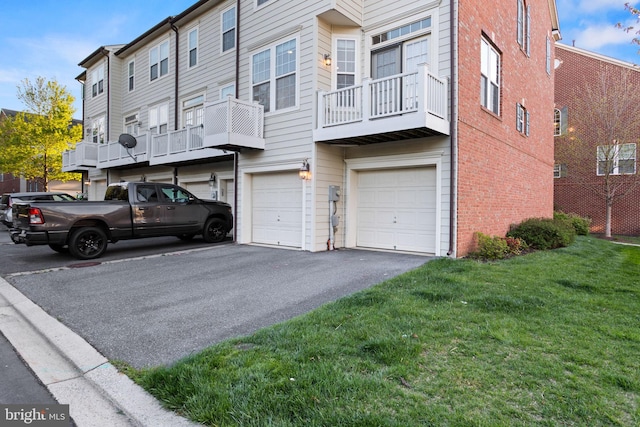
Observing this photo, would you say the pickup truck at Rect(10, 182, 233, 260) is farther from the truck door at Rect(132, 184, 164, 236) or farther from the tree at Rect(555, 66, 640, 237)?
the tree at Rect(555, 66, 640, 237)

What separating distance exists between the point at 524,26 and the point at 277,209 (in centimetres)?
1114

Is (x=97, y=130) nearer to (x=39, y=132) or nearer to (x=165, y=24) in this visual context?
(x=39, y=132)

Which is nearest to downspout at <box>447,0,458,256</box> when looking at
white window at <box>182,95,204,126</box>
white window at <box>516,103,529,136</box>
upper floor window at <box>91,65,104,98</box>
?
white window at <box>516,103,529,136</box>

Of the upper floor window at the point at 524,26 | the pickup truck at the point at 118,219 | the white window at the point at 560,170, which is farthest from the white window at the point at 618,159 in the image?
the pickup truck at the point at 118,219

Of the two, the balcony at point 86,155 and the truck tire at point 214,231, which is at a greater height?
the balcony at point 86,155

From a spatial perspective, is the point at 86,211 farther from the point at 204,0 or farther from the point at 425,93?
the point at 204,0

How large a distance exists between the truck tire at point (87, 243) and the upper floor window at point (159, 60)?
33.9 ft

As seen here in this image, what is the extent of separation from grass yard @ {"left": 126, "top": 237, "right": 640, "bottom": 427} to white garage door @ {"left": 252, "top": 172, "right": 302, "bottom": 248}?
5556 mm

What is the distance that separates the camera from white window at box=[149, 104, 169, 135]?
16294mm

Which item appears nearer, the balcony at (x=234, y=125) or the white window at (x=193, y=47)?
the balcony at (x=234, y=125)

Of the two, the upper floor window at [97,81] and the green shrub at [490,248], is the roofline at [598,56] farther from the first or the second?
the upper floor window at [97,81]

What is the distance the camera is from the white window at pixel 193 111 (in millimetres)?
14789

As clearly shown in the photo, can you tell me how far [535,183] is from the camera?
14.2 meters

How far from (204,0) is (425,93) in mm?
10681
